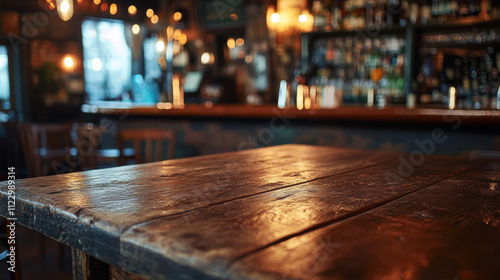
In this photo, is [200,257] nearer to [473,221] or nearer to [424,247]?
[424,247]

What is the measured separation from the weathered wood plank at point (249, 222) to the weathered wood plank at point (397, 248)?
1.2 inches

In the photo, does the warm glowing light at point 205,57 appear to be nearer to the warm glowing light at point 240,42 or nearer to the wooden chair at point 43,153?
the warm glowing light at point 240,42

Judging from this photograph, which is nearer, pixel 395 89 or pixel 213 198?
pixel 213 198

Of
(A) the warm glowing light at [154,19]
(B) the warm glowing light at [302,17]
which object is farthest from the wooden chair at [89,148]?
(A) the warm glowing light at [154,19]

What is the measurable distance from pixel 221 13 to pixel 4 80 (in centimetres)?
312

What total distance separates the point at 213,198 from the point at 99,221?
0.25m

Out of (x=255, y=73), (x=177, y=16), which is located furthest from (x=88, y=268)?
(x=177, y=16)

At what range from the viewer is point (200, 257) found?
23.2 inches

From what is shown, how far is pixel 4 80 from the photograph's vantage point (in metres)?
5.81

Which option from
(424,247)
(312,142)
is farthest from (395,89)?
(424,247)

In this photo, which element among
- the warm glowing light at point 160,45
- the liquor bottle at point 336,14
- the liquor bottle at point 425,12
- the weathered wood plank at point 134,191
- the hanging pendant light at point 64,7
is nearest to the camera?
the weathered wood plank at point 134,191

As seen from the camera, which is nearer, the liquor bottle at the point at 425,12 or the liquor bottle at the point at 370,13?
the liquor bottle at the point at 425,12

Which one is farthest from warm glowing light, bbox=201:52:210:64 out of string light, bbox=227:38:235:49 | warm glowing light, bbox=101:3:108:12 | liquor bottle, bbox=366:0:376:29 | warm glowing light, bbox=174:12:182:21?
liquor bottle, bbox=366:0:376:29

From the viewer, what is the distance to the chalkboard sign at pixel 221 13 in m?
6.32
